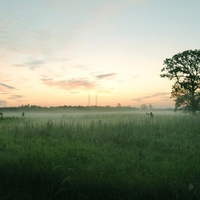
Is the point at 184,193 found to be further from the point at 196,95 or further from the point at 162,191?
the point at 196,95

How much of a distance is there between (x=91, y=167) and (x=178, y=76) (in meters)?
26.0

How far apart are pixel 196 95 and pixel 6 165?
27439mm

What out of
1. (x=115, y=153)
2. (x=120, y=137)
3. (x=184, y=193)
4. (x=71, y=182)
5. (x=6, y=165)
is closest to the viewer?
(x=184, y=193)

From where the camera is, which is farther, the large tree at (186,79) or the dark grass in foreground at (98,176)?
the large tree at (186,79)

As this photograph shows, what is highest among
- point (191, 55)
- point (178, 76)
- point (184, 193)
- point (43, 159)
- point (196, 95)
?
point (191, 55)

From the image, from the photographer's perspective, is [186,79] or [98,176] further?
[186,79]

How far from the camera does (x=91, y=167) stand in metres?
5.79

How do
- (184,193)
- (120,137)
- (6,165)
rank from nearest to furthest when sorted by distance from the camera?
(184,193), (6,165), (120,137)

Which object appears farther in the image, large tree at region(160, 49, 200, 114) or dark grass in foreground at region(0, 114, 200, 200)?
large tree at region(160, 49, 200, 114)

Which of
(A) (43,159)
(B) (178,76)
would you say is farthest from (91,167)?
(B) (178,76)

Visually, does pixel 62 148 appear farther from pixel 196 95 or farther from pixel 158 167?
pixel 196 95

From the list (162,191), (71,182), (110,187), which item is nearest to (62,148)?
(71,182)

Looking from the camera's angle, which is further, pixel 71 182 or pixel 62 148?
pixel 62 148

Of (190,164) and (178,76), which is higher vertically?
(178,76)
